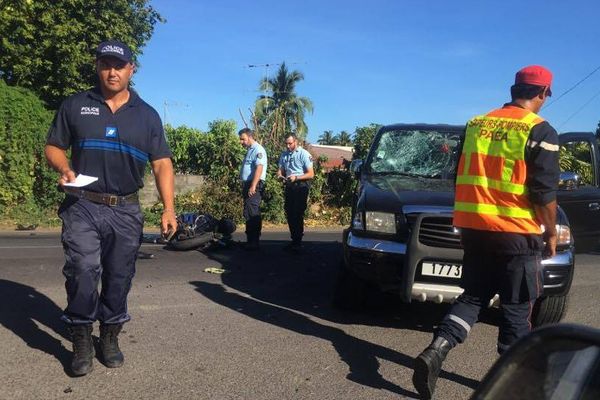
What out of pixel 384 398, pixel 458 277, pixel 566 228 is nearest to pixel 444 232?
pixel 458 277

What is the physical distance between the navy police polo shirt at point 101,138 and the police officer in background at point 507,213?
211 centimetres

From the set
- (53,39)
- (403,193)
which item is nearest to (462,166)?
(403,193)

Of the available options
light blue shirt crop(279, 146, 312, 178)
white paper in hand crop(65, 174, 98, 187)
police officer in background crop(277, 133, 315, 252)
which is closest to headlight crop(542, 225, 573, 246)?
white paper in hand crop(65, 174, 98, 187)

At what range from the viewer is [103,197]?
3646 mm

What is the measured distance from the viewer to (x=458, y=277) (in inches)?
172

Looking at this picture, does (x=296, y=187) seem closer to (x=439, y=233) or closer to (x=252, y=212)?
(x=252, y=212)

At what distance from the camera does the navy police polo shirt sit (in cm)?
365

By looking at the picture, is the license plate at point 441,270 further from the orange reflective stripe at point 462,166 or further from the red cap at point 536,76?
the red cap at point 536,76

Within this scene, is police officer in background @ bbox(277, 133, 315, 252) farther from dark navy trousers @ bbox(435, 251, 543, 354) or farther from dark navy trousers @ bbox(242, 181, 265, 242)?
dark navy trousers @ bbox(435, 251, 543, 354)

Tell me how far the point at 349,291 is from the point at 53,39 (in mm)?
12272

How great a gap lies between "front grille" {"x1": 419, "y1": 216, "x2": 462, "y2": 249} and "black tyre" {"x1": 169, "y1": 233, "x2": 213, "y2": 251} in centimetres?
483

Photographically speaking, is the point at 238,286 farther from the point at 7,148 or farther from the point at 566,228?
the point at 7,148

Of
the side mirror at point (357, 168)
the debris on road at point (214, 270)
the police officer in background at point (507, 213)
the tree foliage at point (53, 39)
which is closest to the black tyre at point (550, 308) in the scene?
the police officer in background at point (507, 213)

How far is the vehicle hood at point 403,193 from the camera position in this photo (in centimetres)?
470
